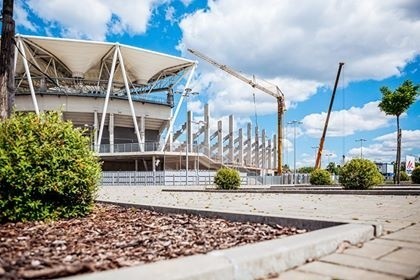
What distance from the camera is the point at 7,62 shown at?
304 inches

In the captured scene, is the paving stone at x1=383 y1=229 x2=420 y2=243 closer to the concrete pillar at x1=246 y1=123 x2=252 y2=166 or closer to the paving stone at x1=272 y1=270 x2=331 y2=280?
the paving stone at x1=272 y1=270 x2=331 y2=280

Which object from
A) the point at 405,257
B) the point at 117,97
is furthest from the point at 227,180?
the point at 117,97

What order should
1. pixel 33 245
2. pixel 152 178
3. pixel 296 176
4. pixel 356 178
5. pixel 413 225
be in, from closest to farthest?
pixel 33 245 → pixel 413 225 → pixel 356 178 → pixel 152 178 → pixel 296 176

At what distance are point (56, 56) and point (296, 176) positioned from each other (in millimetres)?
36348

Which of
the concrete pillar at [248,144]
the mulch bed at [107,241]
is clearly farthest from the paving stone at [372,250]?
the concrete pillar at [248,144]

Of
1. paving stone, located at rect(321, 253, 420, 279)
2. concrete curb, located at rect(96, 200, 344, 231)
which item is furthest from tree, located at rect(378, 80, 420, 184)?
paving stone, located at rect(321, 253, 420, 279)

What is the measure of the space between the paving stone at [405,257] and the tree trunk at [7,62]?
739cm

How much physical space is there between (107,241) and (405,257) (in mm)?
3037

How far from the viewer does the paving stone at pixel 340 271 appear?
8.78ft

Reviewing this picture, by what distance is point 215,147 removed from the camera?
64062 mm

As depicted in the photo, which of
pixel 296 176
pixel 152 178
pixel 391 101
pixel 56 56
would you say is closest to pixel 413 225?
pixel 391 101

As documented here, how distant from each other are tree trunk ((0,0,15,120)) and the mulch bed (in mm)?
3415

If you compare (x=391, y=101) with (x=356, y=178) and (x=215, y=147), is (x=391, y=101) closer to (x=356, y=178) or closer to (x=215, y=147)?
(x=356, y=178)

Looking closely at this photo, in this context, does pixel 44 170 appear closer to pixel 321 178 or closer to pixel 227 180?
pixel 227 180
